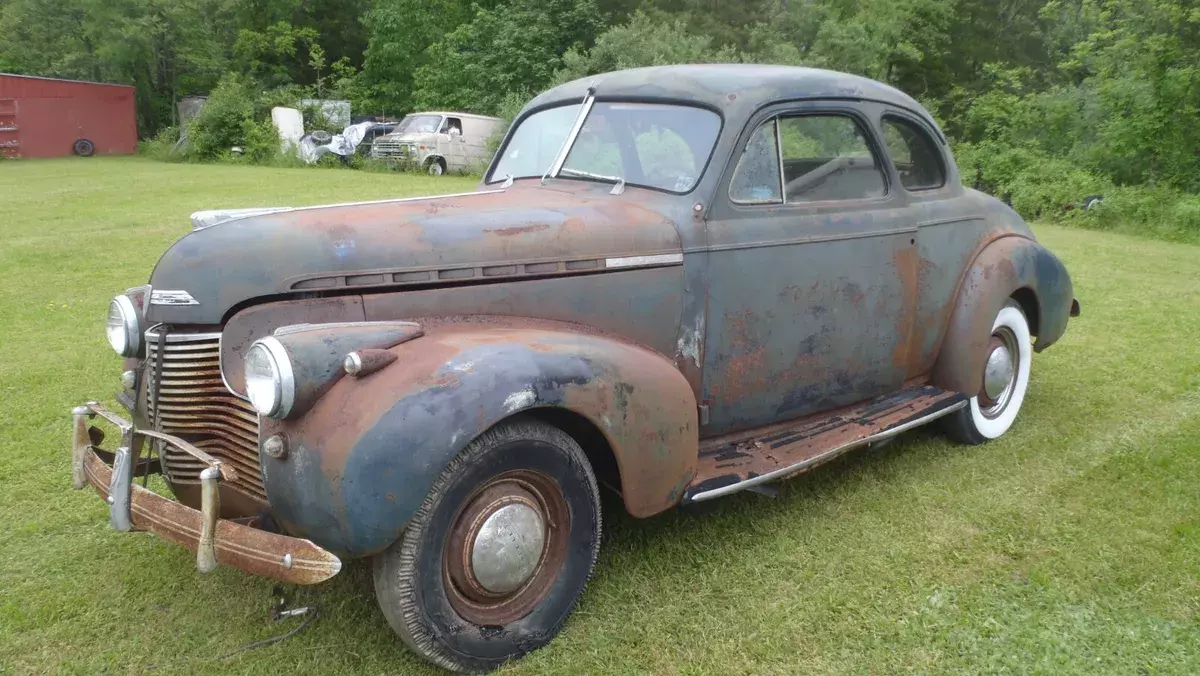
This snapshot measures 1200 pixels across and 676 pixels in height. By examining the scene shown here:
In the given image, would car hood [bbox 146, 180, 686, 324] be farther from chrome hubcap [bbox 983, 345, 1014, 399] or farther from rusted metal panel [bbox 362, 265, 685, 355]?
chrome hubcap [bbox 983, 345, 1014, 399]

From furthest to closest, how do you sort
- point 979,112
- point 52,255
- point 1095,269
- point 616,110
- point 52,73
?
point 52,73
point 979,112
point 1095,269
point 52,255
point 616,110

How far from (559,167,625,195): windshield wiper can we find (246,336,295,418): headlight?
5.00 feet

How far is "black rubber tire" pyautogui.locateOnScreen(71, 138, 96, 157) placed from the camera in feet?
82.7

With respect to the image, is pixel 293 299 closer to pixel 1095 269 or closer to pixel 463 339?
pixel 463 339

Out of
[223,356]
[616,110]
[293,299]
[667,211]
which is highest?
[616,110]

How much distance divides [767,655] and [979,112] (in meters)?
17.6

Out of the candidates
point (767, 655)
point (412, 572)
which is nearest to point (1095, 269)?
point (767, 655)

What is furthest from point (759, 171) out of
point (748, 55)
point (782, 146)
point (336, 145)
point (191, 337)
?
point (336, 145)

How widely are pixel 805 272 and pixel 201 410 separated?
7.55 ft

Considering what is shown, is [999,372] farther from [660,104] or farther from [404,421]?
[404,421]

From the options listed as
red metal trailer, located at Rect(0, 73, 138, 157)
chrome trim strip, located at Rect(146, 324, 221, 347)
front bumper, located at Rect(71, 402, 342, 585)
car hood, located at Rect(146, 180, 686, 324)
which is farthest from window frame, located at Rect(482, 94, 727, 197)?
red metal trailer, located at Rect(0, 73, 138, 157)

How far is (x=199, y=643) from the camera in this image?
2656 mm

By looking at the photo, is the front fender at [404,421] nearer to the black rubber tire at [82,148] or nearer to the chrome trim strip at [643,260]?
the chrome trim strip at [643,260]

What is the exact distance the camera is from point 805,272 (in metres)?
3.42
